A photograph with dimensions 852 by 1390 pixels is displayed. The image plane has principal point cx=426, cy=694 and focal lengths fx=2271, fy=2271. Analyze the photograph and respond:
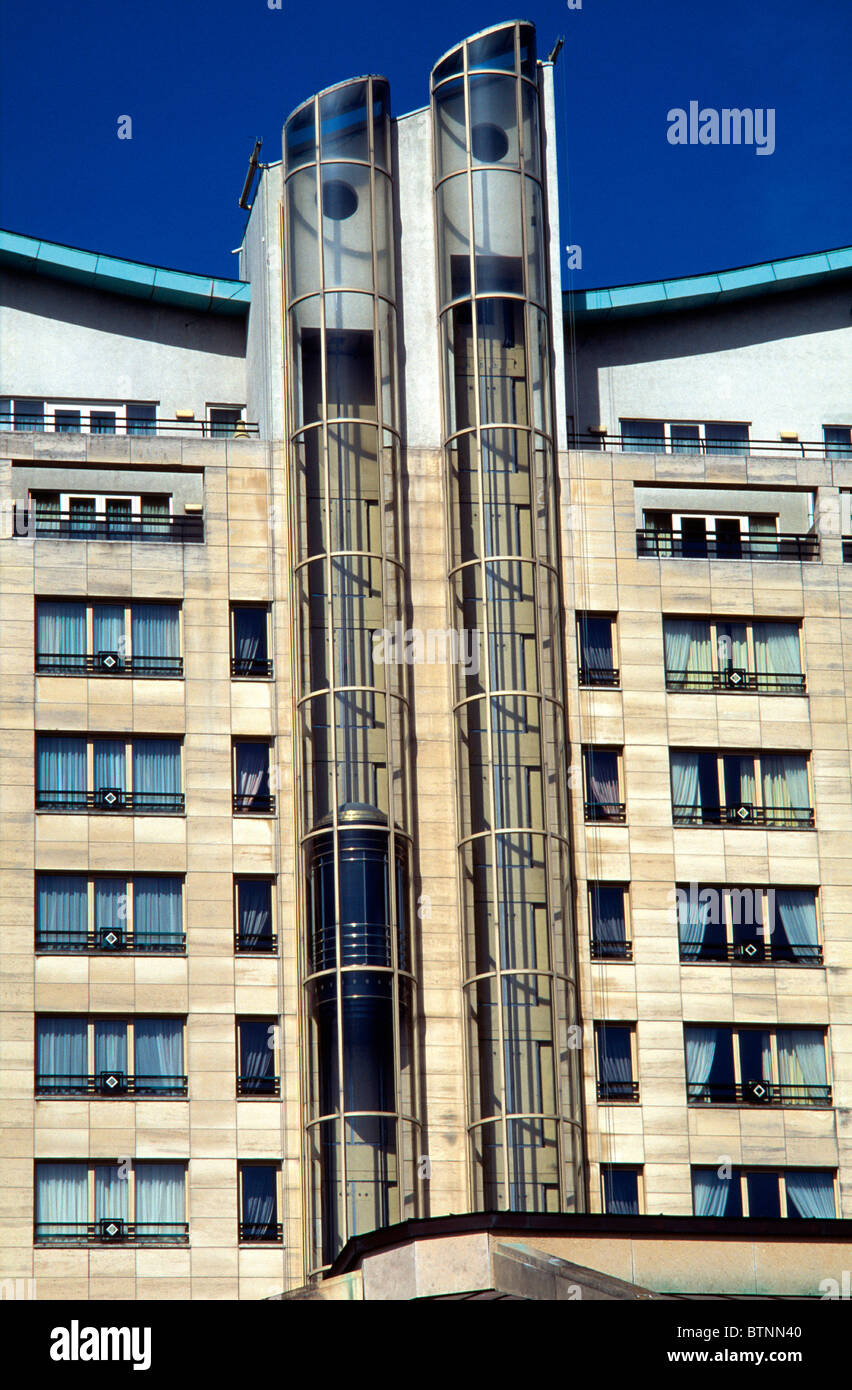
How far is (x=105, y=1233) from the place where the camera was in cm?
4916

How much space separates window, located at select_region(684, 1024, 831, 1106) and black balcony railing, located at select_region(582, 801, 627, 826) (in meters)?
5.20

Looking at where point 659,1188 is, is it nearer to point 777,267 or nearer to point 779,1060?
point 779,1060

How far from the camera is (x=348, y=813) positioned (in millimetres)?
51688

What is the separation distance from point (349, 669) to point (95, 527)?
25.2 ft

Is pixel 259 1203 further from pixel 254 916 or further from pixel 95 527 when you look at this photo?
pixel 95 527

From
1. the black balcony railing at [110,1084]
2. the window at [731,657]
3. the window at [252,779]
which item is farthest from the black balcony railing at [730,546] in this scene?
the black balcony railing at [110,1084]

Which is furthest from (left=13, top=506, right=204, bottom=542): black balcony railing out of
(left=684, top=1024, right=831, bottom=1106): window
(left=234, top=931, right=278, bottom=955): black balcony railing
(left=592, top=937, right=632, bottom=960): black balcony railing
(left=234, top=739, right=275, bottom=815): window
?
(left=684, top=1024, right=831, bottom=1106): window

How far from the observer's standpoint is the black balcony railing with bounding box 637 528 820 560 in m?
56.7

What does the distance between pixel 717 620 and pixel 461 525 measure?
679 cm

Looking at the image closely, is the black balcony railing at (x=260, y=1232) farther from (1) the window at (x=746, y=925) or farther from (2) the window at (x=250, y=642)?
(2) the window at (x=250, y=642)

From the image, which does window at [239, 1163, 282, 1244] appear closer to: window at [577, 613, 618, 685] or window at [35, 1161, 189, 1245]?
window at [35, 1161, 189, 1245]

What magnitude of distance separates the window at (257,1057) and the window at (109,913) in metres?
2.46
